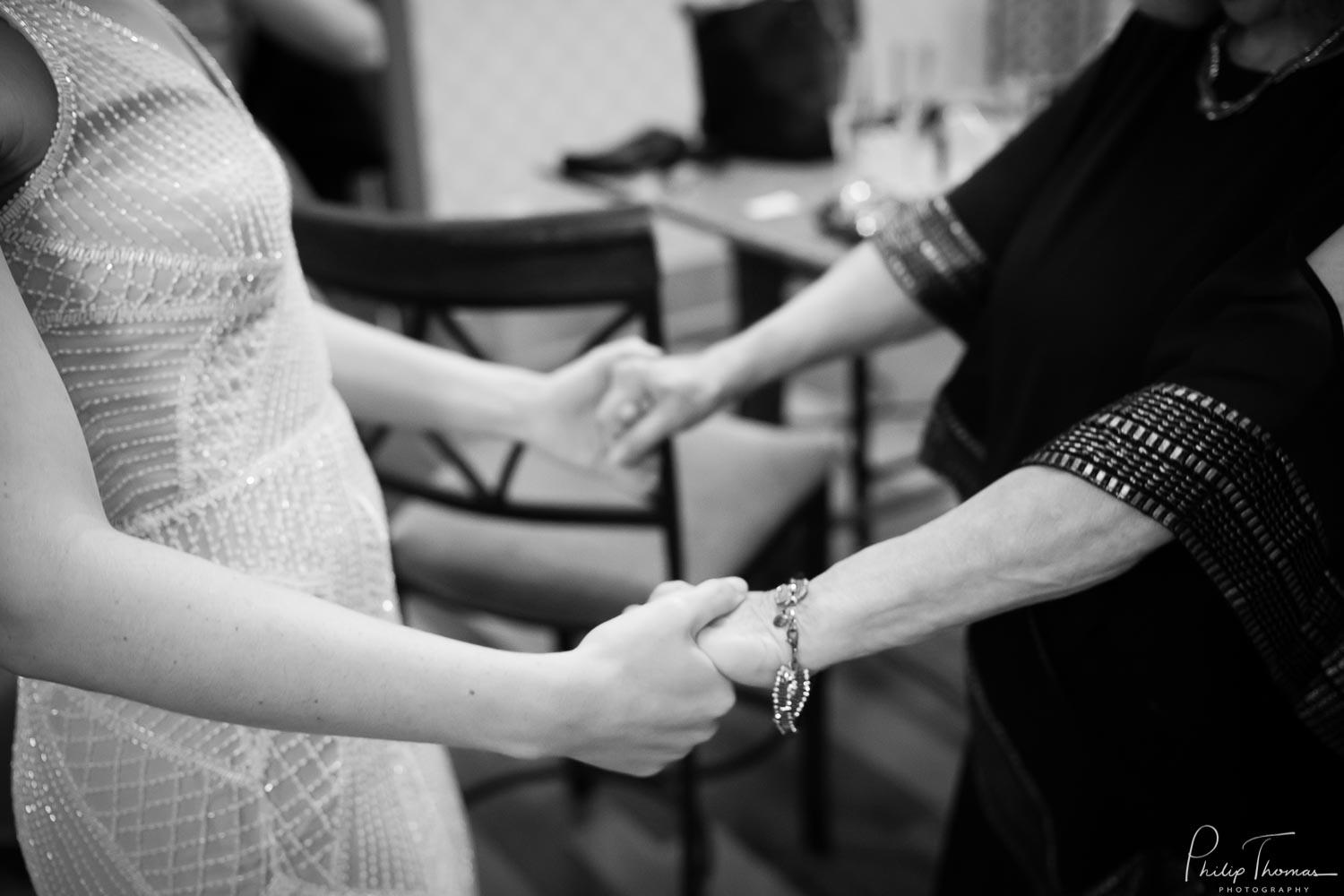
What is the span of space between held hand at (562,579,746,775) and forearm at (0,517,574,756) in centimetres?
3

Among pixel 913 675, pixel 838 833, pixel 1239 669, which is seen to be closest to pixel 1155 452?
pixel 1239 669

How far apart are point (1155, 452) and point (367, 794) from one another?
2.11ft

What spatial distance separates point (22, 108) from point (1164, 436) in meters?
0.75

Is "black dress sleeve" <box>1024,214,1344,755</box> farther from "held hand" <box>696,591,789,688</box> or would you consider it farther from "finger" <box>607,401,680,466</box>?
"finger" <box>607,401,680,466</box>

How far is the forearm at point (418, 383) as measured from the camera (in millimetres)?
1140

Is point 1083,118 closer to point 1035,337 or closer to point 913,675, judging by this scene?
point 1035,337

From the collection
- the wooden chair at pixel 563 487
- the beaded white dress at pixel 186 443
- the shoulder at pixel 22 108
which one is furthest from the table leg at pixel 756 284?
Answer: the shoulder at pixel 22 108

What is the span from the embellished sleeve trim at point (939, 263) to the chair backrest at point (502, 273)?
0.85ft

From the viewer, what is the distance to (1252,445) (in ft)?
2.58

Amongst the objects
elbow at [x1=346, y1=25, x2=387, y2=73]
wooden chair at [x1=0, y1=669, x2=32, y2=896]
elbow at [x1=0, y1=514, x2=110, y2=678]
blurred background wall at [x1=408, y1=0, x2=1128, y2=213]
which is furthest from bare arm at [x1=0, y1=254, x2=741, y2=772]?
blurred background wall at [x1=408, y1=0, x2=1128, y2=213]

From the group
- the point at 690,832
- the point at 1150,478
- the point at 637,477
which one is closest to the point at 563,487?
the point at 637,477

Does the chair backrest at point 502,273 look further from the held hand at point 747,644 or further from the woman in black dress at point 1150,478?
the held hand at point 747,644

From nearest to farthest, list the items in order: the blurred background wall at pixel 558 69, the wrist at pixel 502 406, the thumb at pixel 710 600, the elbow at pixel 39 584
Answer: the elbow at pixel 39 584, the thumb at pixel 710 600, the wrist at pixel 502 406, the blurred background wall at pixel 558 69

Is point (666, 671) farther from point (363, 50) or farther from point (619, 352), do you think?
point (363, 50)
